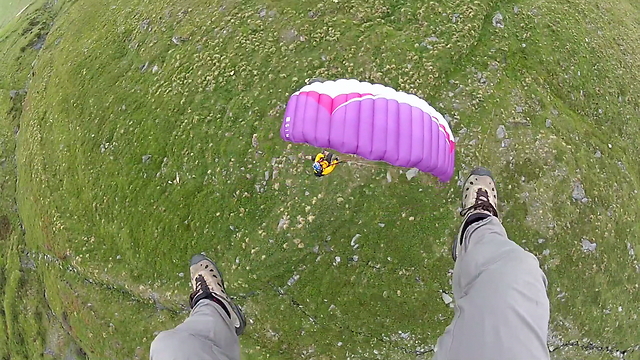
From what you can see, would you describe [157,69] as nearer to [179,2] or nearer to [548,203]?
[179,2]

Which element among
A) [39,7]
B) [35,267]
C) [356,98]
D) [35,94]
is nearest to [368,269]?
[356,98]

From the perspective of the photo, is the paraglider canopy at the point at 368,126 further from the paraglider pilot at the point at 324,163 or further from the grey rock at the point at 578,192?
the grey rock at the point at 578,192

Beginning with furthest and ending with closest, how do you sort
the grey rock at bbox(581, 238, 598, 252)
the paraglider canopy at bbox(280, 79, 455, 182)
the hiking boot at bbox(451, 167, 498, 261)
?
the grey rock at bbox(581, 238, 598, 252)
the hiking boot at bbox(451, 167, 498, 261)
the paraglider canopy at bbox(280, 79, 455, 182)

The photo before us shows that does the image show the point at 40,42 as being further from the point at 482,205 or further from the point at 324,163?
the point at 482,205

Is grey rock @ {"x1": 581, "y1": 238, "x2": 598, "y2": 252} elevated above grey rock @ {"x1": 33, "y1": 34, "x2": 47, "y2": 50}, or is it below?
below

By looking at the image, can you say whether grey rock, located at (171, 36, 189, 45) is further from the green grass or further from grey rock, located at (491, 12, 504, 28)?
grey rock, located at (491, 12, 504, 28)

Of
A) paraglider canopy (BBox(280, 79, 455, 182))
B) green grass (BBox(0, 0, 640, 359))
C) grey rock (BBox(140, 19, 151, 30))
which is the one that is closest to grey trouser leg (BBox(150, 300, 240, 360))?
green grass (BBox(0, 0, 640, 359))
